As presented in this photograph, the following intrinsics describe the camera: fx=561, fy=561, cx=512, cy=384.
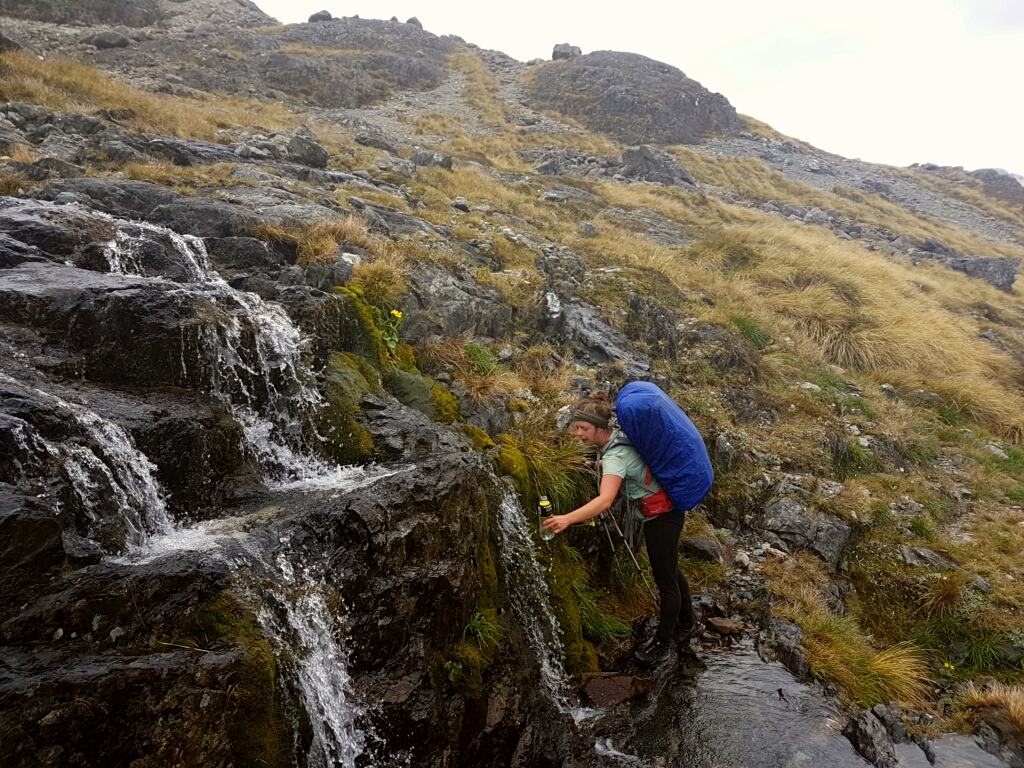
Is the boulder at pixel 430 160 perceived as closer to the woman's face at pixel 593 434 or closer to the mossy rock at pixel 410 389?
the mossy rock at pixel 410 389

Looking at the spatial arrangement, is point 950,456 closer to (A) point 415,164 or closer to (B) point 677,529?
(B) point 677,529

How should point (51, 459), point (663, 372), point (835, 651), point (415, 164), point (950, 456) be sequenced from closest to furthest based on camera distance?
point (51, 459)
point (835, 651)
point (950, 456)
point (663, 372)
point (415, 164)

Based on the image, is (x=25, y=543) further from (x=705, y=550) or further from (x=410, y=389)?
(x=705, y=550)

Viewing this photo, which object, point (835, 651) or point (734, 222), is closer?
point (835, 651)

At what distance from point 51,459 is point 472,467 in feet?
8.52

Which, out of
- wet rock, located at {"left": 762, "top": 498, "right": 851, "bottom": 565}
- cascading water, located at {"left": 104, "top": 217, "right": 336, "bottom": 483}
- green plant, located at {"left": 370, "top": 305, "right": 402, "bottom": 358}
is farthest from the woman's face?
wet rock, located at {"left": 762, "top": 498, "right": 851, "bottom": 565}

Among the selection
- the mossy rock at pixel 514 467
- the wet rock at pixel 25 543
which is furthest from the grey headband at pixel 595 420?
the wet rock at pixel 25 543

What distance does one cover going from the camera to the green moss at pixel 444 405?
5.87 meters

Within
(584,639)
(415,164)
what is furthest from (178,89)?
(584,639)

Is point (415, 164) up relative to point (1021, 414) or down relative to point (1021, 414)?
up

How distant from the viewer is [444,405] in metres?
6.02

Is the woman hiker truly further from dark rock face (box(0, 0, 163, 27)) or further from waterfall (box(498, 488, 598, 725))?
dark rock face (box(0, 0, 163, 27))

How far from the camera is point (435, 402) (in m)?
6.00

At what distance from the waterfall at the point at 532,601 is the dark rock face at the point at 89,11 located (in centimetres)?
3096
